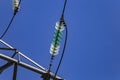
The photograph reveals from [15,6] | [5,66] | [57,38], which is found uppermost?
[15,6]

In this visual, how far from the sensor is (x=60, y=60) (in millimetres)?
14641

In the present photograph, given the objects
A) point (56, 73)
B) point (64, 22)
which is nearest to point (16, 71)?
point (56, 73)

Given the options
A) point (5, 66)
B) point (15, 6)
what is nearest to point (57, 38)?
point (5, 66)

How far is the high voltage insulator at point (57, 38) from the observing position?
44.0 feet

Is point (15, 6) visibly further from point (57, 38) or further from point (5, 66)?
point (57, 38)

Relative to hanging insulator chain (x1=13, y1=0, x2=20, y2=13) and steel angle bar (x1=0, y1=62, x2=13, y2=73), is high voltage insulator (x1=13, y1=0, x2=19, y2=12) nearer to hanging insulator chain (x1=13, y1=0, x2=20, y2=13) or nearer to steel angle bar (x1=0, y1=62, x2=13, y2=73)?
hanging insulator chain (x1=13, y1=0, x2=20, y2=13)

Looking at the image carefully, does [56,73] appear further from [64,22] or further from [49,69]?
[64,22]

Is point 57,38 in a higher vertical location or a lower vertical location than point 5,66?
higher

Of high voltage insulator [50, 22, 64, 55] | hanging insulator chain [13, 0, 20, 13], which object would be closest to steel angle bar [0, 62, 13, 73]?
high voltage insulator [50, 22, 64, 55]

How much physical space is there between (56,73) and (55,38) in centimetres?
129

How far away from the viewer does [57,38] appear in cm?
1376

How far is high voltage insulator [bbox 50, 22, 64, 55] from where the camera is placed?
13414mm

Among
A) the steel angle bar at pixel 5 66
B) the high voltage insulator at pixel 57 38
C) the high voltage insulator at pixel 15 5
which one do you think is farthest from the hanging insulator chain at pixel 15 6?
the high voltage insulator at pixel 57 38

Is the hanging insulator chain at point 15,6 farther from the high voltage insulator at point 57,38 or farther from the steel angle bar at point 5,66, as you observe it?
the high voltage insulator at point 57,38
